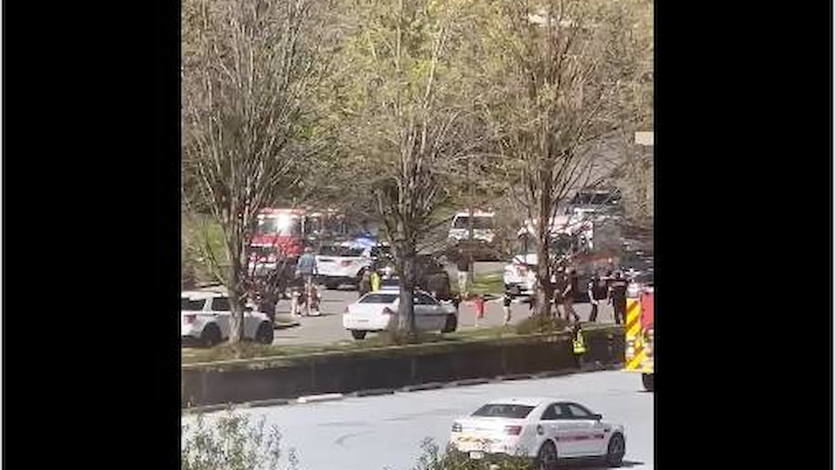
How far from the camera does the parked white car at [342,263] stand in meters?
2.39

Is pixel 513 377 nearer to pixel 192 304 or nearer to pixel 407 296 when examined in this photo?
pixel 407 296

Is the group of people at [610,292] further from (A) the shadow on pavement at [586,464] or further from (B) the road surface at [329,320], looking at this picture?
(A) the shadow on pavement at [586,464]

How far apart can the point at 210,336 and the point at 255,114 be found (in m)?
0.54

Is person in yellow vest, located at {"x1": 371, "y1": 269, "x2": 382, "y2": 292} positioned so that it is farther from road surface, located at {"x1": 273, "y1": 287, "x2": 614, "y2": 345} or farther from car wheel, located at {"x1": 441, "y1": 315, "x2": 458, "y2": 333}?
car wheel, located at {"x1": 441, "y1": 315, "x2": 458, "y2": 333}

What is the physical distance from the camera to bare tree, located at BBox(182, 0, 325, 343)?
240 cm

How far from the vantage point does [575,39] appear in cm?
250

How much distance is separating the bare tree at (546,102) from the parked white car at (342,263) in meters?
0.39
